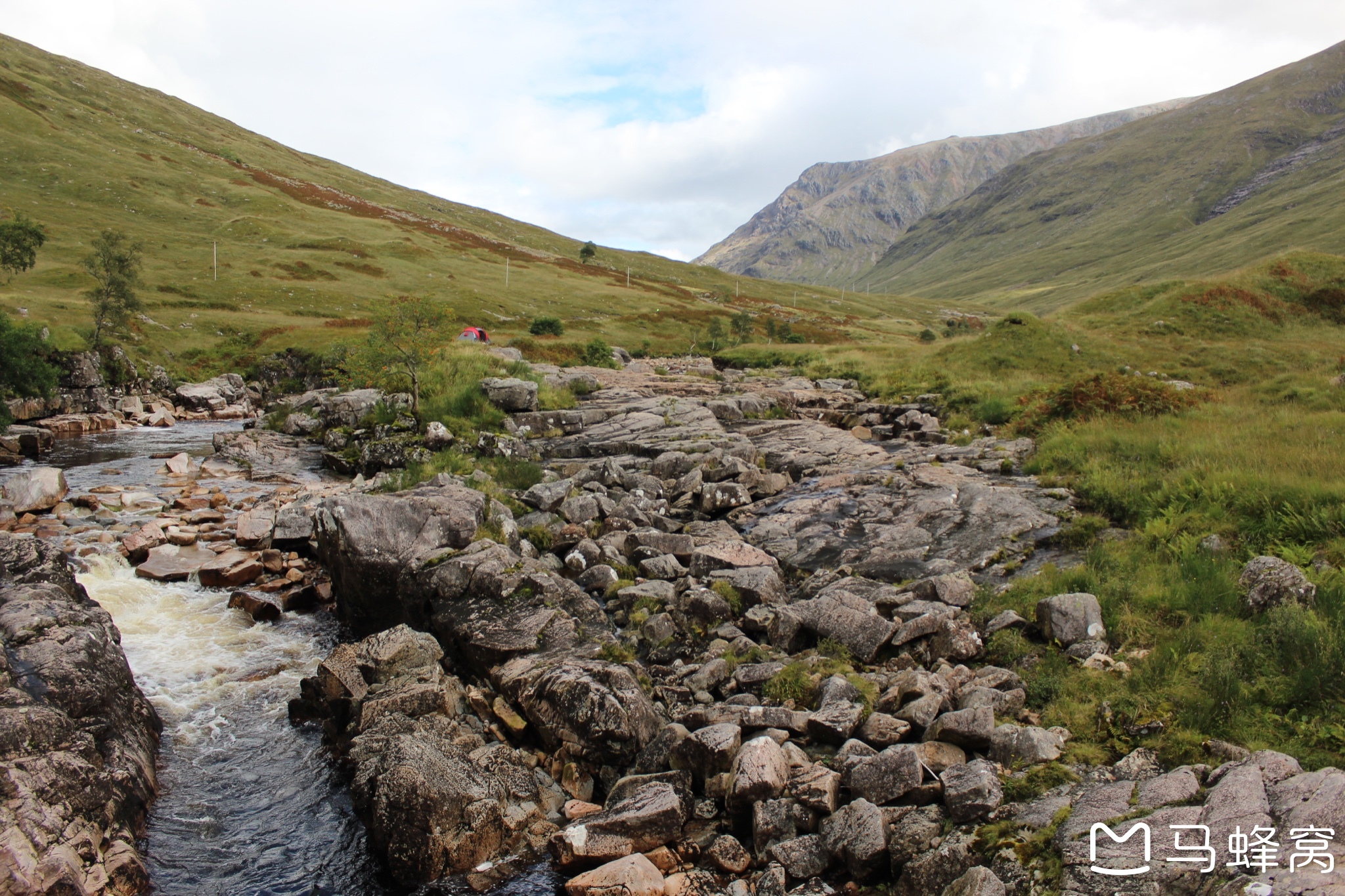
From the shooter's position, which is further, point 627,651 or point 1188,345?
point 1188,345

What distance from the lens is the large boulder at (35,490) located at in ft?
68.4

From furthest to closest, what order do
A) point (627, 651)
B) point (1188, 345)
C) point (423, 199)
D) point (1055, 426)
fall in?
point (423, 199)
point (1188, 345)
point (1055, 426)
point (627, 651)

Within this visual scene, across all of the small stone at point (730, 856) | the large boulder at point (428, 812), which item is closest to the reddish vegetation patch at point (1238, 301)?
the small stone at point (730, 856)

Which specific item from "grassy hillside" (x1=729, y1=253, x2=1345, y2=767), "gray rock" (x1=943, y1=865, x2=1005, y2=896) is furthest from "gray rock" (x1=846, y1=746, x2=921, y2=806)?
"grassy hillside" (x1=729, y1=253, x2=1345, y2=767)

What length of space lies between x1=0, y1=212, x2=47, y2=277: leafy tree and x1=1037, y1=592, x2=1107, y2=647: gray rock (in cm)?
7128

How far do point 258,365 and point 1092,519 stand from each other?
56401mm

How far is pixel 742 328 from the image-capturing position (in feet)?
254

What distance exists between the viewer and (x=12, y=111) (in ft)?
335

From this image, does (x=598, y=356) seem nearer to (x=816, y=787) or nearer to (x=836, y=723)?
(x=836, y=723)

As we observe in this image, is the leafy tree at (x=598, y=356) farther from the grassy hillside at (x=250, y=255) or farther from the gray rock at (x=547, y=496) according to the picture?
the gray rock at (x=547, y=496)

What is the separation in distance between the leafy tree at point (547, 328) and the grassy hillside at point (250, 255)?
229 centimetres

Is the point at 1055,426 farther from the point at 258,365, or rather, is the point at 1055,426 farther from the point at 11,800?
the point at 258,365

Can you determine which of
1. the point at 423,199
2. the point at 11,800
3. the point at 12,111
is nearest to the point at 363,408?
the point at 11,800

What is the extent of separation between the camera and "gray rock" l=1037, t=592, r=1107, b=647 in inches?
419
